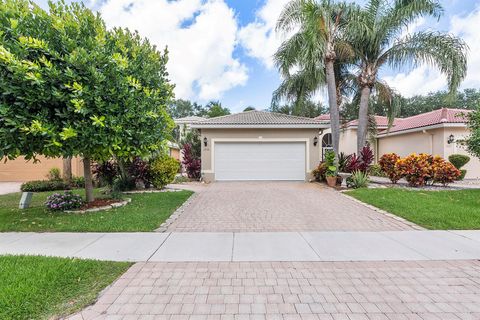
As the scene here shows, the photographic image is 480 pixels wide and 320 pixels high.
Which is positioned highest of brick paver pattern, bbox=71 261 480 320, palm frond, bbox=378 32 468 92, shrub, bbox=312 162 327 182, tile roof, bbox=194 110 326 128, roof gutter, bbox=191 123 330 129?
palm frond, bbox=378 32 468 92

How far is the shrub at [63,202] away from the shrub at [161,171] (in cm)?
404

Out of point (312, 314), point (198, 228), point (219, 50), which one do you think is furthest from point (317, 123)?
point (312, 314)

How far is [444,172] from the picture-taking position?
11.4m

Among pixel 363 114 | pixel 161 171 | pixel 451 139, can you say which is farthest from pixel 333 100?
pixel 161 171

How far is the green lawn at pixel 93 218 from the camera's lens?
19.1 ft

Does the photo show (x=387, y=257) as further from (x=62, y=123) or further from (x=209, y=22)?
(x=209, y=22)

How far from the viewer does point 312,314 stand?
9.15 feet

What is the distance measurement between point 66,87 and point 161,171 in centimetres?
607

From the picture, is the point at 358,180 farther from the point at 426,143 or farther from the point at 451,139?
the point at 426,143

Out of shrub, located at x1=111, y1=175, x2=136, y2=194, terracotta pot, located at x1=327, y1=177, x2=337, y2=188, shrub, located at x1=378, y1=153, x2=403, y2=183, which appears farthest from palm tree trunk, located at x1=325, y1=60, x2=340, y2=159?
shrub, located at x1=111, y1=175, x2=136, y2=194

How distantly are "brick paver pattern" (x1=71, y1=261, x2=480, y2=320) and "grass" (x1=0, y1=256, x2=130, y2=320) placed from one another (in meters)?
0.22

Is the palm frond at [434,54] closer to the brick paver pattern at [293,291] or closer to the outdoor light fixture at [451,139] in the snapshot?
the outdoor light fixture at [451,139]

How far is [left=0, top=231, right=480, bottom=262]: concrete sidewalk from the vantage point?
4.31 m

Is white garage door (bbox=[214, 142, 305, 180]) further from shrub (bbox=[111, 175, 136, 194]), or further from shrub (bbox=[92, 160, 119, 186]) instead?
shrub (bbox=[92, 160, 119, 186])
